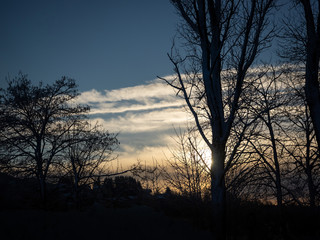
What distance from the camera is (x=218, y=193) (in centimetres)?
427

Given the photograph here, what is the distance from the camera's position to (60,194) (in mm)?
17297

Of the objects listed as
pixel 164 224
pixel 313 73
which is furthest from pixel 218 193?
pixel 164 224

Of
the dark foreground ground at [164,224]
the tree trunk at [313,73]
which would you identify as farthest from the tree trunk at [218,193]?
the tree trunk at [313,73]

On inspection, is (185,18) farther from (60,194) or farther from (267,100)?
(60,194)

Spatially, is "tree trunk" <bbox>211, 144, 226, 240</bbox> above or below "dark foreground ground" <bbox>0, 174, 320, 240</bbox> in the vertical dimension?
above

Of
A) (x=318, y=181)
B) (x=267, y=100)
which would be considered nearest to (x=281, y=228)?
(x=318, y=181)

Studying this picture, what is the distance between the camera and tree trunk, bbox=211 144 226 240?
414 centimetres

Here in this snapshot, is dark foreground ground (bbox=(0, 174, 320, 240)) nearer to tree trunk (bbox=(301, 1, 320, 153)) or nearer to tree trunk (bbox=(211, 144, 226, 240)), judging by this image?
tree trunk (bbox=(211, 144, 226, 240))

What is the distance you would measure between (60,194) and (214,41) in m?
16.8

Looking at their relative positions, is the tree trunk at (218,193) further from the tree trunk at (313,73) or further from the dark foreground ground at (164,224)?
the tree trunk at (313,73)

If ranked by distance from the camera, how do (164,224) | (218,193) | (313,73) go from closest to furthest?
(218,193)
(313,73)
(164,224)

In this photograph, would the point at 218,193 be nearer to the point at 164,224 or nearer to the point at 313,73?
the point at 313,73

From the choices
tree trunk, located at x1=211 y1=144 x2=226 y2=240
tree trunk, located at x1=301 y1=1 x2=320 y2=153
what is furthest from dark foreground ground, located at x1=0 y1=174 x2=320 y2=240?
tree trunk, located at x1=301 y1=1 x2=320 y2=153

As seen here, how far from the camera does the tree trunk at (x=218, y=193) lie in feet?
13.6
